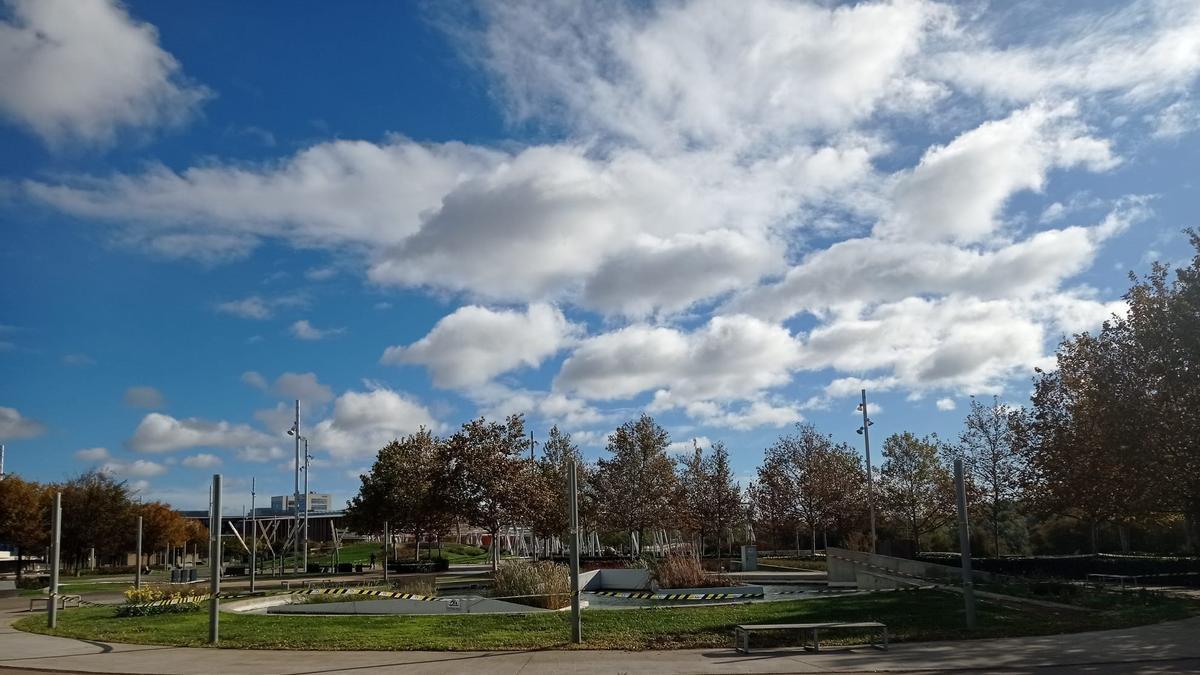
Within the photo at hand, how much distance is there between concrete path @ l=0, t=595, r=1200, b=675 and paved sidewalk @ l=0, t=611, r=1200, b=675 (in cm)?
1

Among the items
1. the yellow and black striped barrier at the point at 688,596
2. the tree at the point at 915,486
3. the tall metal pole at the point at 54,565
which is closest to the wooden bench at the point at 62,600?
the tall metal pole at the point at 54,565

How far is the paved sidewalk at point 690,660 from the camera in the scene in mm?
13094

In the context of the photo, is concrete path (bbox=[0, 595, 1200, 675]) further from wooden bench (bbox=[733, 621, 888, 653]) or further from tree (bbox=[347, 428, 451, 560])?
tree (bbox=[347, 428, 451, 560])

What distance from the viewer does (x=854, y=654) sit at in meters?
14.5

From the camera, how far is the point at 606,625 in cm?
1789

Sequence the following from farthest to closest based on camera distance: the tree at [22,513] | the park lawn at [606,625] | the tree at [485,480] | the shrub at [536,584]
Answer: the tree at [22,513]
the tree at [485,480]
the shrub at [536,584]
the park lawn at [606,625]

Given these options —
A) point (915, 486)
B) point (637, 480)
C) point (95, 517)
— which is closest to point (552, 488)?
point (637, 480)

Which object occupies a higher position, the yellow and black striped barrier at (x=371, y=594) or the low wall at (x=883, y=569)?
the yellow and black striped barrier at (x=371, y=594)

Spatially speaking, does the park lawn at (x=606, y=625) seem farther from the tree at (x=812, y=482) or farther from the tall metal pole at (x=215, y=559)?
the tree at (x=812, y=482)

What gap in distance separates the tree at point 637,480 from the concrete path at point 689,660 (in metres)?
33.7

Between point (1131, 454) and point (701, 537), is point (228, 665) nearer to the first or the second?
point (1131, 454)

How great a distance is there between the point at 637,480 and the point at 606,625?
3215 cm

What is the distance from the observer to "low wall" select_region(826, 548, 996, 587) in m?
30.0

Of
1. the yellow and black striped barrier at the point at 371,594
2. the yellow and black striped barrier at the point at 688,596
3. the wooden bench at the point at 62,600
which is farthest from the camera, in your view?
the wooden bench at the point at 62,600
